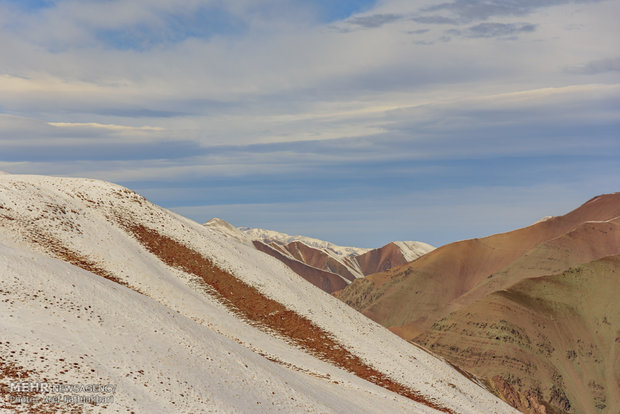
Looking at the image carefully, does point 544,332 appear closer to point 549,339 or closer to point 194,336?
point 549,339

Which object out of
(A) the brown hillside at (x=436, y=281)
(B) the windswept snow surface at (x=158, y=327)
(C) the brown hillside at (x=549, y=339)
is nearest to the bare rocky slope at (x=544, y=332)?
(C) the brown hillside at (x=549, y=339)

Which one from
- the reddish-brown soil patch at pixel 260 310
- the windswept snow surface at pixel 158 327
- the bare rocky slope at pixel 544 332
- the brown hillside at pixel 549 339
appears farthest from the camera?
the brown hillside at pixel 549 339

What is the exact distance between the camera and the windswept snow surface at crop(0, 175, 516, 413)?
25.3 metres

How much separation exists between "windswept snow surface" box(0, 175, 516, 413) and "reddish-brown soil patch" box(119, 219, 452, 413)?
3.34 feet

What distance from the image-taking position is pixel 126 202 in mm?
60844

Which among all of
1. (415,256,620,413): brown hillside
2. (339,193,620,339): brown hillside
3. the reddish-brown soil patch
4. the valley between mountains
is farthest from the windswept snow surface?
(339,193,620,339): brown hillside

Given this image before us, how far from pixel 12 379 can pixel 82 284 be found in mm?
11306

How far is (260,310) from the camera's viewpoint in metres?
51.2

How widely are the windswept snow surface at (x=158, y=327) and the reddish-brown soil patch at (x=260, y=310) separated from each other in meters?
1.02

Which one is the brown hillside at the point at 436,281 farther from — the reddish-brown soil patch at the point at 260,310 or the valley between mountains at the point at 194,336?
the reddish-brown soil patch at the point at 260,310

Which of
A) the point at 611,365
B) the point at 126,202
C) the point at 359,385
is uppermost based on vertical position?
the point at 126,202

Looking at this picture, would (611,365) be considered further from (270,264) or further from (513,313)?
(270,264)

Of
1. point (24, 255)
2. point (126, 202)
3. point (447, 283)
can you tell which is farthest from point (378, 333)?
point (447, 283)

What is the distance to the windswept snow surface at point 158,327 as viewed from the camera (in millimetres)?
25319
